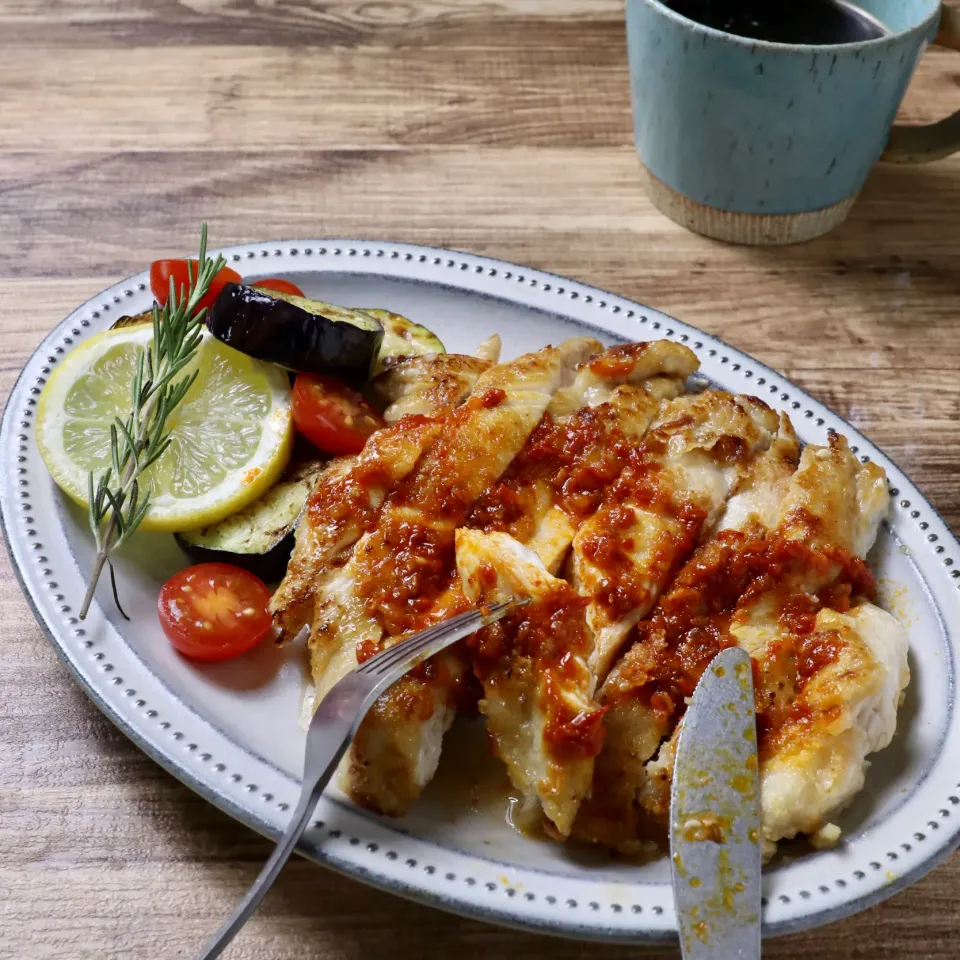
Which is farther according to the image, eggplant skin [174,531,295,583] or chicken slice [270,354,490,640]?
eggplant skin [174,531,295,583]

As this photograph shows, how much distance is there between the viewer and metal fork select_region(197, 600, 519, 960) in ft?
6.70

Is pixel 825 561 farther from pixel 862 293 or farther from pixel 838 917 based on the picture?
pixel 862 293

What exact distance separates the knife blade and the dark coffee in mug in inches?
107

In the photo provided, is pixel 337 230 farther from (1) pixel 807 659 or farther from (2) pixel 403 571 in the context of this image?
(1) pixel 807 659

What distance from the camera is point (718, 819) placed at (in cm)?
210

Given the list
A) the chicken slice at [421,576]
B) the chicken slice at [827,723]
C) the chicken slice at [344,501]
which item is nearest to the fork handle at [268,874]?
the chicken slice at [421,576]

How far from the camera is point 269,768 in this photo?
7.38 feet

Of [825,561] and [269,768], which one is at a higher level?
[825,561]

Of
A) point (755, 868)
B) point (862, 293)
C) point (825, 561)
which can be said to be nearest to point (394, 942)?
point (755, 868)

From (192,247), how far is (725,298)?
208cm

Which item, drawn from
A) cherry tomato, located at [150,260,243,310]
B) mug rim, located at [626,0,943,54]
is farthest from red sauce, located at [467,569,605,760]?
mug rim, located at [626,0,943,54]

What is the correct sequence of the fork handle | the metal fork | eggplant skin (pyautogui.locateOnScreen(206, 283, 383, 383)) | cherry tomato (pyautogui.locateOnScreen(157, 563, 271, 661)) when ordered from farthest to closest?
eggplant skin (pyautogui.locateOnScreen(206, 283, 383, 383)), cherry tomato (pyautogui.locateOnScreen(157, 563, 271, 661)), the metal fork, the fork handle

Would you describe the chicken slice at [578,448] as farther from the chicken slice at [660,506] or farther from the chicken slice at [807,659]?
the chicken slice at [807,659]

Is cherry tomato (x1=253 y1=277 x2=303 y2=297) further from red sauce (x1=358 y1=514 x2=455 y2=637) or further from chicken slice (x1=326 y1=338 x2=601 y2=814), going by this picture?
red sauce (x1=358 y1=514 x2=455 y2=637)
